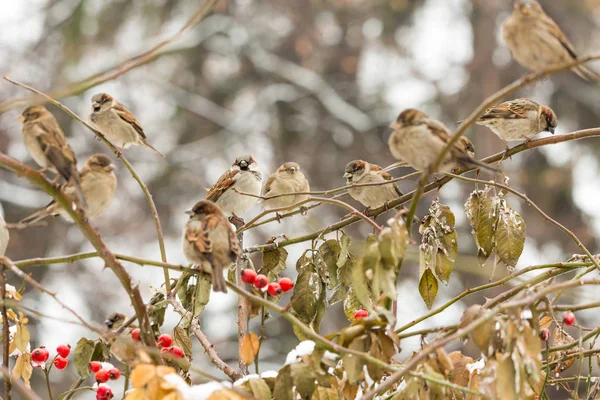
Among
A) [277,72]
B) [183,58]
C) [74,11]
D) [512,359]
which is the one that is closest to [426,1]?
[277,72]

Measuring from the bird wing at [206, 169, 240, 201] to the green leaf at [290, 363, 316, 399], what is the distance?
3.55 meters

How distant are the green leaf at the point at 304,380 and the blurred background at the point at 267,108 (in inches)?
498

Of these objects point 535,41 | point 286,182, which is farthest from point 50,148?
point 286,182

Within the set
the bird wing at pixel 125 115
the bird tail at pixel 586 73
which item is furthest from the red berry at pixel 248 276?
the bird wing at pixel 125 115

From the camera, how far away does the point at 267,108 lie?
1908cm

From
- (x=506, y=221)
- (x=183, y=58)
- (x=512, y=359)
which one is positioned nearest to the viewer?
(x=512, y=359)

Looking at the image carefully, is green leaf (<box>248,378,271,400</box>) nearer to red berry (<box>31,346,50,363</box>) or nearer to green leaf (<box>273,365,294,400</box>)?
green leaf (<box>273,365,294,400</box>)

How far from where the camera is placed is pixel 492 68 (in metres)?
17.5

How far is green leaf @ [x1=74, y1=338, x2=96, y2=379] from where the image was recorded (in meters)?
3.16

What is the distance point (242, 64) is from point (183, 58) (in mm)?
1405

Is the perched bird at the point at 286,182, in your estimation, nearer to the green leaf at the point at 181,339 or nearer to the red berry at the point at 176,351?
the green leaf at the point at 181,339

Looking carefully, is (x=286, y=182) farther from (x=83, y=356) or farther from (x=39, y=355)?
(x=83, y=356)

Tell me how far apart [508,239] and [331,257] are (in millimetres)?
749

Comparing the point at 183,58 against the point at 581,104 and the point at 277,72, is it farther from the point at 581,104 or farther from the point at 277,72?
the point at 581,104
